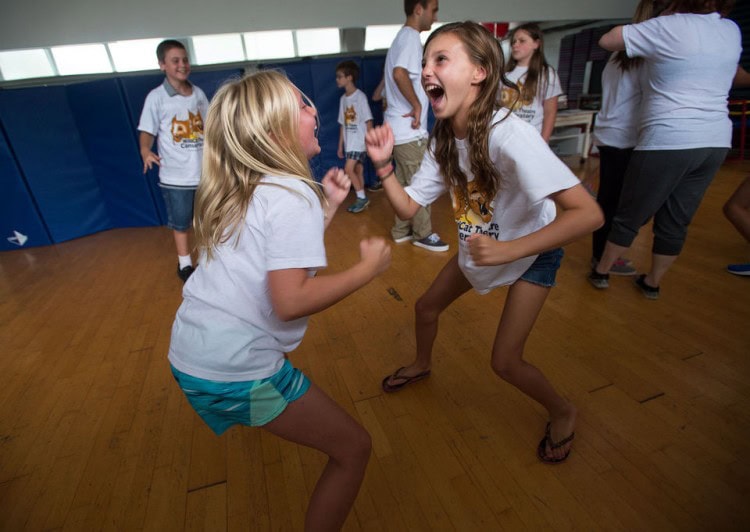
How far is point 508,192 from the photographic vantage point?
4.05ft

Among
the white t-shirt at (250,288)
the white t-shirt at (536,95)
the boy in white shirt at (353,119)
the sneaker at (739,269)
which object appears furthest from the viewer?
the boy in white shirt at (353,119)

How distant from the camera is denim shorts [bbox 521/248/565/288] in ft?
4.26

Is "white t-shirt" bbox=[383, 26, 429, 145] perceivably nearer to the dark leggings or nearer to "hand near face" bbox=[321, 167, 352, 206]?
the dark leggings

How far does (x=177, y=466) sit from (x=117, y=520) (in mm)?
237

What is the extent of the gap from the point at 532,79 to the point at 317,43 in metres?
7.05

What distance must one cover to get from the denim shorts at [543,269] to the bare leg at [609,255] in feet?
4.49

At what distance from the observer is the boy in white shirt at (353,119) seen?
4461 mm

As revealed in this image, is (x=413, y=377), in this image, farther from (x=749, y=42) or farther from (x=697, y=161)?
(x=749, y=42)

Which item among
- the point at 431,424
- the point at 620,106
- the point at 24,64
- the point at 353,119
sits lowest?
the point at 431,424

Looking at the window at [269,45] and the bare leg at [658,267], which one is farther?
the window at [269,45]

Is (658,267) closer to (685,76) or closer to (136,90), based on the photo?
(685,76)

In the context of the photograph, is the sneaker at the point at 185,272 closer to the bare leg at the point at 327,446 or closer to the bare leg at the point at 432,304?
the bare leg at the point at 432,304

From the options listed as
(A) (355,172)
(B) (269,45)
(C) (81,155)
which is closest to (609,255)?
(A) (355,172)

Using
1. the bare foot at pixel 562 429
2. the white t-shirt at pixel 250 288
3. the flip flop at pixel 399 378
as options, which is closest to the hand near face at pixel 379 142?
the white t-shirt at pixel 250 288
